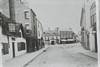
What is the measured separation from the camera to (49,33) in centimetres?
162

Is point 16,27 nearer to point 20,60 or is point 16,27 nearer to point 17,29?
point 17,29

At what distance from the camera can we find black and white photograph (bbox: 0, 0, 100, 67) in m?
1.47

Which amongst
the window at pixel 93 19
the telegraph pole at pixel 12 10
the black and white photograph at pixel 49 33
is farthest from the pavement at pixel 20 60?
Answer: the window at pixel 93 19

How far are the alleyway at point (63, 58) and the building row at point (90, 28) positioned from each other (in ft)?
0.36

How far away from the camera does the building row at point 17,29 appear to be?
1449 mm

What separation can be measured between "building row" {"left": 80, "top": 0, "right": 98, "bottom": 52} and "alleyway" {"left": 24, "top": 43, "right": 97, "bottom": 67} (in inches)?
4.3

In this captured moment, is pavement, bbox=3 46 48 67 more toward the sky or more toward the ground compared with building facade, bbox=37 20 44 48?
more toward the ground

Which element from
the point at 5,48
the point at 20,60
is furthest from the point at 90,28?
the point at 5,48

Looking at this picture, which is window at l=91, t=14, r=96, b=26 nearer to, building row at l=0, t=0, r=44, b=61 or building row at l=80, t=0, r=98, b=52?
building row at l=80, t=0, r=98, b=52

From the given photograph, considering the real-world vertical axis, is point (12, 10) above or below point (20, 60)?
above

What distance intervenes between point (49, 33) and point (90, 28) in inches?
19.1

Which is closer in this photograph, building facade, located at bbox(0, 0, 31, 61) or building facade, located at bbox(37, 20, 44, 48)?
building facade, located at bbox(0, 0, 31, 61)

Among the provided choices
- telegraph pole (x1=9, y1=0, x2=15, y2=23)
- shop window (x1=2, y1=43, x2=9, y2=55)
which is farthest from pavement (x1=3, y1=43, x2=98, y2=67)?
telegraph pole (x1=9, y1=0, x2=15, y2=23)

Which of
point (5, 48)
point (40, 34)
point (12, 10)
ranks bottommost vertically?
point (5, 48)
